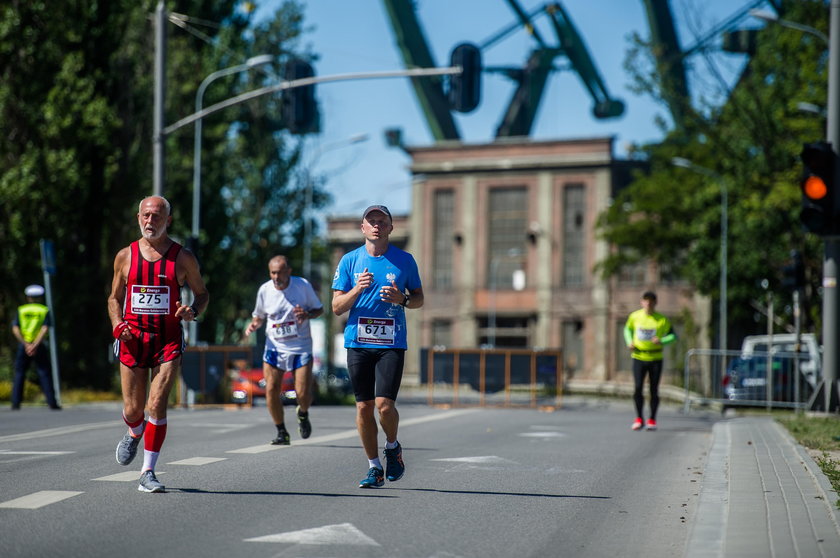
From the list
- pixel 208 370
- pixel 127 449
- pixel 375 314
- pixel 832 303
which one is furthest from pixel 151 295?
pixel 208 370

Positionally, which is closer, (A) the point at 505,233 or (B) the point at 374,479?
(B) the point at 374,479

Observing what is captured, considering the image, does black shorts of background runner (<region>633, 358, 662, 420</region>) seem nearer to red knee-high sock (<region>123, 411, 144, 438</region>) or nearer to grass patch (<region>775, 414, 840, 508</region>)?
grass patch (<region>775, 414, 840, 508</region>)

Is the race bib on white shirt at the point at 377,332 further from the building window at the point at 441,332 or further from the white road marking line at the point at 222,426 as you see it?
the building window at the point at 441,332

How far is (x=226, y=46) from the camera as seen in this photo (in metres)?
35.0

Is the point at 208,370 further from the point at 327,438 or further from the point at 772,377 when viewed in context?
the point at 772,377

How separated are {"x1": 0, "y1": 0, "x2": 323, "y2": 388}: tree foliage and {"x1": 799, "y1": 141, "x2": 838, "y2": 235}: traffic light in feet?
46.2

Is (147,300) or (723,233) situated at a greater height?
(723,233)

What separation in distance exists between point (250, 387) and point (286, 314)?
1149 cm

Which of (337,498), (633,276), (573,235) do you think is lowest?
(337,498)

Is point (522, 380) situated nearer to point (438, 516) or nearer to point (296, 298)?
point (296, 298)

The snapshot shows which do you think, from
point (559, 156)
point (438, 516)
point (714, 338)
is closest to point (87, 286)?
point (438, 516)

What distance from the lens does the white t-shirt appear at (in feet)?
41.6

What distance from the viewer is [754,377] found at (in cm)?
2702

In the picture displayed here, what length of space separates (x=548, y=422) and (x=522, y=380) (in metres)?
8.94
